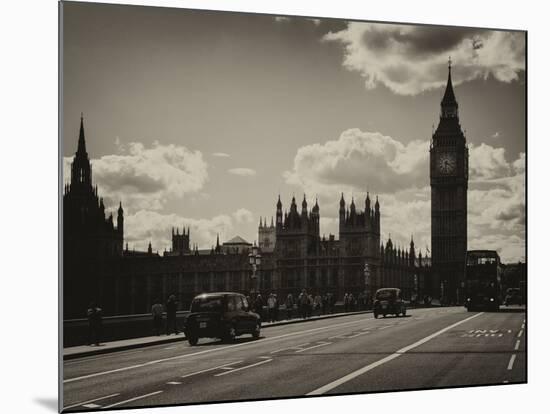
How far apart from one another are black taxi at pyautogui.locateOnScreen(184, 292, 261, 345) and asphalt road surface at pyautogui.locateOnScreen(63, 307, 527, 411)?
0.21 meters

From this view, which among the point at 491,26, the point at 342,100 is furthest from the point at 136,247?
the point at 491,26

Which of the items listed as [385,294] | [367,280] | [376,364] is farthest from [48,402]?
[385,294]

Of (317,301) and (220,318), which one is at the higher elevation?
(317,301)

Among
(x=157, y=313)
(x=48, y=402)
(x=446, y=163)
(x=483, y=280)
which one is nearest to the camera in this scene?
(x=48, y=402)

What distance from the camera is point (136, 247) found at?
18000 mm

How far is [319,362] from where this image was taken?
19156 millimetres

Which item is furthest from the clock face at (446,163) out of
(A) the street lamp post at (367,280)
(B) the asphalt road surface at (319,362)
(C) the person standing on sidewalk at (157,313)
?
(C) the person standing on sidewalk at (157,313)

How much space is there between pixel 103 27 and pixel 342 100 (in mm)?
5240

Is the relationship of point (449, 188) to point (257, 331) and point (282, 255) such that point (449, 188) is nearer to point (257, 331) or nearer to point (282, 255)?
point (282, 255)

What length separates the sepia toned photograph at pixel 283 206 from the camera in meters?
17.5

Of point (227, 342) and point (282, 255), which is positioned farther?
point (227, 342)

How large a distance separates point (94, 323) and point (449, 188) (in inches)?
319

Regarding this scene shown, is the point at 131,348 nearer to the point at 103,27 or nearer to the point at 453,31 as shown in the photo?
the point at 103,27

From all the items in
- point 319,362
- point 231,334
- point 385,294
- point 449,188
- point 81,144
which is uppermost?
point 81,144
